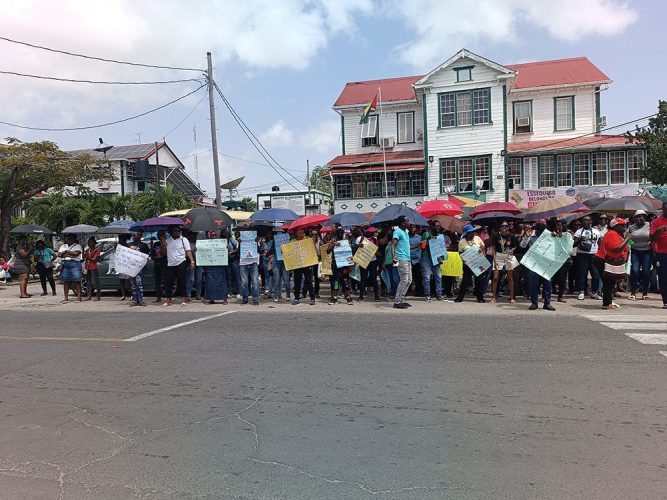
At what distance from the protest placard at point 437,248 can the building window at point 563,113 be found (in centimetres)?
1824

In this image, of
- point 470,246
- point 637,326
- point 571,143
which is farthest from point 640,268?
point 571,143

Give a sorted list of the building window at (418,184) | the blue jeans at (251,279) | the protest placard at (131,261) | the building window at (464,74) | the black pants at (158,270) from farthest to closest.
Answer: the building window at (418,184)
the building window at (464,74)
the black pants at (158,270)
the protest placard at (131,261)
the blue jeans at (251,279)

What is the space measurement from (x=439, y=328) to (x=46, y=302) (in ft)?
37.1

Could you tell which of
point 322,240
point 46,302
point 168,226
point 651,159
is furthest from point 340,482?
point 651,159

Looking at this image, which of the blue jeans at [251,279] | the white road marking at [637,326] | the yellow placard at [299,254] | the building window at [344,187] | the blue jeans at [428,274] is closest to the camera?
the white road marking at [637,326]

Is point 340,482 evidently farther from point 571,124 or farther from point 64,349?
point 571,124

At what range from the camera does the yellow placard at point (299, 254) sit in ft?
39.4

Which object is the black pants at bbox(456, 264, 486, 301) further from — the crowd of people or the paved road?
the paved road


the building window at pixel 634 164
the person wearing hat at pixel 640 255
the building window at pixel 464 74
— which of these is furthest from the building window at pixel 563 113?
the person wearing hat at pixel 640 255

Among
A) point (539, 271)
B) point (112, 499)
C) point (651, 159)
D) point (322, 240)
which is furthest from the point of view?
point (651, 159)

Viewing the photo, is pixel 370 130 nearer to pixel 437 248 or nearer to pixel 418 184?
pixel 418 184

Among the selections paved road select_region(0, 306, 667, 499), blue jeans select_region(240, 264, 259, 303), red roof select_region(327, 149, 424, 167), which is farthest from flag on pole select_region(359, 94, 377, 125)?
paved road select_region(0, 306, 667, 499)

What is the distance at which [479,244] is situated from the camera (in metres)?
11.9

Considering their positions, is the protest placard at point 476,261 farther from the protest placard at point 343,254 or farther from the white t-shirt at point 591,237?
the protest placard at point 343,254
